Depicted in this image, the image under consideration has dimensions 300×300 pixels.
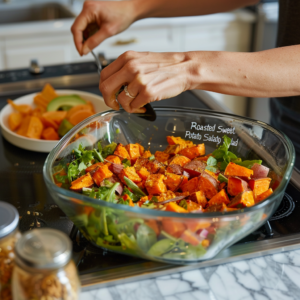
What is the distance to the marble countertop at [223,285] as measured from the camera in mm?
684

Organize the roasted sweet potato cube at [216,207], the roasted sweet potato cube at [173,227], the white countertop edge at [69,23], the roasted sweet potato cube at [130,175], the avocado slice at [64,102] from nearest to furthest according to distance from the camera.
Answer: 1. the roasted sweet potato cube at [173,227]
2. the roasted sweet potato cube at [216,207]
3. the roasted sweet potato cube at [130,175]
4. the avocado slice at [64,102]
5. the white countertop edge at [69,23]

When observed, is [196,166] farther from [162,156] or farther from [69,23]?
[69,23]

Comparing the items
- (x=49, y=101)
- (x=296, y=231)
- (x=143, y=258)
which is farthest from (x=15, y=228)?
(x=49, y=101)

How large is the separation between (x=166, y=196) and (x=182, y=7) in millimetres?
941

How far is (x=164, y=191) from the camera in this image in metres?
0.82

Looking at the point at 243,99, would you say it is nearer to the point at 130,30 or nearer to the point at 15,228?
the point at 130,30

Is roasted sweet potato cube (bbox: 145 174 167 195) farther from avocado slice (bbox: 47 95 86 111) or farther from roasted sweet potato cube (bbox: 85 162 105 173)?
avocado slice (bbox: 47 95 86 111)

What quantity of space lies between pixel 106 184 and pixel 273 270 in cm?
38

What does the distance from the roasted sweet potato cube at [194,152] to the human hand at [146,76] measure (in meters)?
0.18

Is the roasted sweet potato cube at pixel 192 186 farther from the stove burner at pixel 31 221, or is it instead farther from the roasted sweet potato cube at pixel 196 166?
the stove burner at pixel 31 221

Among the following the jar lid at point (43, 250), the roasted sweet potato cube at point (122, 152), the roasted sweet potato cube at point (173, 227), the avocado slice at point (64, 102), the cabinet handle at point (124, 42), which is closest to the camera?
the jar lid at point (43, 250)

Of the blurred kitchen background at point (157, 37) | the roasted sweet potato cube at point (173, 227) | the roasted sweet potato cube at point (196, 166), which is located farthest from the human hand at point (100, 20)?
the blurred kitchen background at point (157, 37)

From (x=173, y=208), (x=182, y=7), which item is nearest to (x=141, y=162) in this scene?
(x=173, y=208)

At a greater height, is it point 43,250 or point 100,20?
point 100,20
